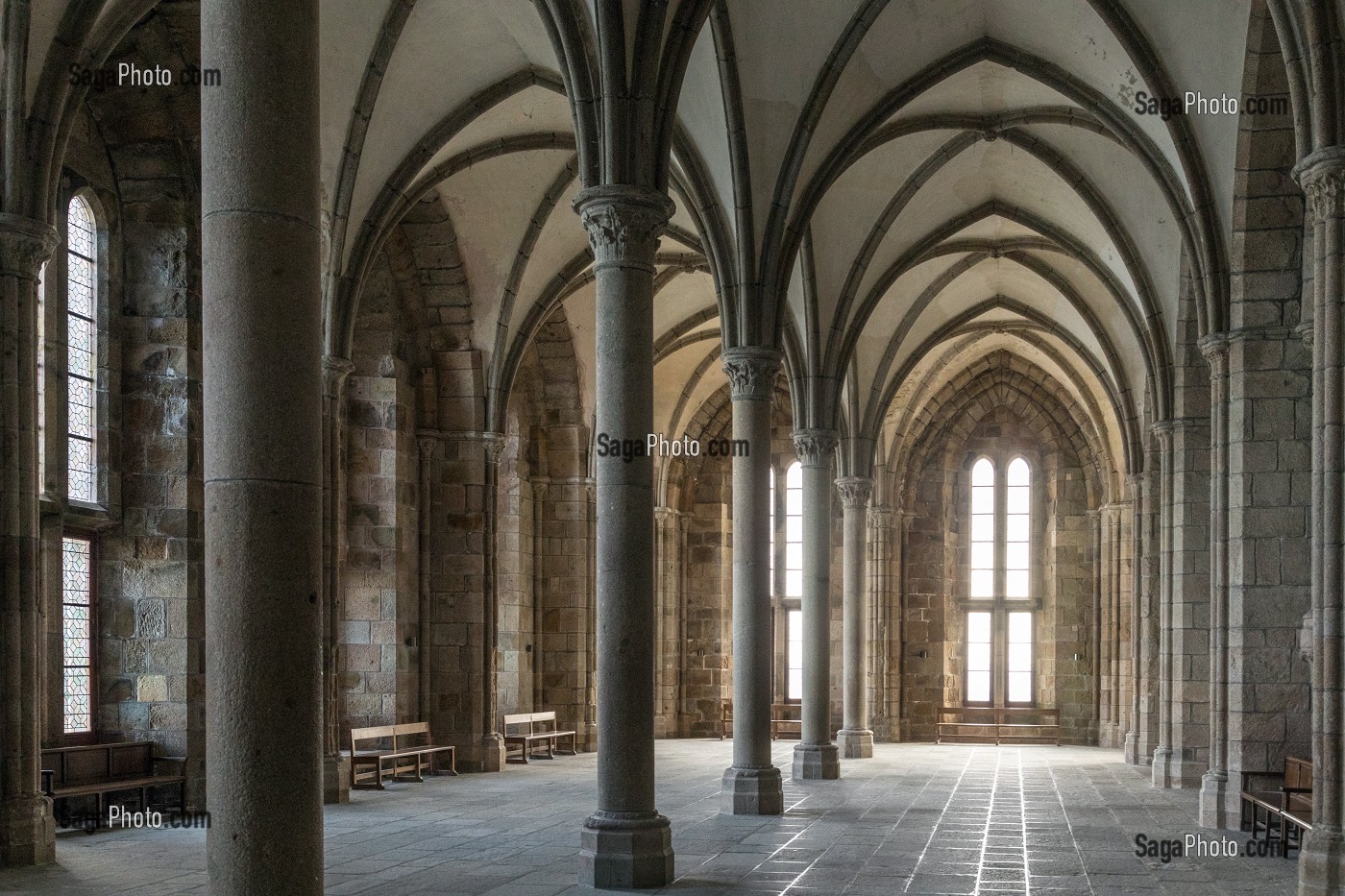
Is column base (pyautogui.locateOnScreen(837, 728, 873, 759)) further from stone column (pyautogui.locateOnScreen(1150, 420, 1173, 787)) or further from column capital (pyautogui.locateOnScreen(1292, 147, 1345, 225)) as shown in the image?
column capital (pyautogui.locateOnScreen(1292, 147, 1345, 225))

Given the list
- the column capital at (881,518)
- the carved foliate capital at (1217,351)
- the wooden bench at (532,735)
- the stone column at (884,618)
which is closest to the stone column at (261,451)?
the carved foliate capital at (1217,351)

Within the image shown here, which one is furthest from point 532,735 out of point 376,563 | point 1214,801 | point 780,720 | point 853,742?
point 1214,801

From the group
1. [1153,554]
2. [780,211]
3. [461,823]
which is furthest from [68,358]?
[1153,554]

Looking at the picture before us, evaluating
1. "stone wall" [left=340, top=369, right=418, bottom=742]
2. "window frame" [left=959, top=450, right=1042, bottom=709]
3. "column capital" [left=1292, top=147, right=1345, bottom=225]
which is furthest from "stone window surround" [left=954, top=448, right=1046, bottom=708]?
"column capital" [left=1292, top=147, right=1345, bottom=225]

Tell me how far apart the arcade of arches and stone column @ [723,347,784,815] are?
44 mm

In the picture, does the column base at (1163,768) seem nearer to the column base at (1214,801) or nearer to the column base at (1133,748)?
the column base at (1214,801)

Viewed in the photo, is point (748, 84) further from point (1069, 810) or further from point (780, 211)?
point (1069, 810)

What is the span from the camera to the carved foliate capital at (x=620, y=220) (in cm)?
993

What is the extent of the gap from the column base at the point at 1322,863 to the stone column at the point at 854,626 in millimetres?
13580

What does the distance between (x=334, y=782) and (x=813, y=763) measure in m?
5.90

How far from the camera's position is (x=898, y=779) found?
18.5m

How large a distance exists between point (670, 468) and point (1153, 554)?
35.6ft

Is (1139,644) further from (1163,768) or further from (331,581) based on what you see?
(331,581)

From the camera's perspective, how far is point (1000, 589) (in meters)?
30.3
